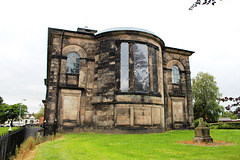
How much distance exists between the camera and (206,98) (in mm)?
40500

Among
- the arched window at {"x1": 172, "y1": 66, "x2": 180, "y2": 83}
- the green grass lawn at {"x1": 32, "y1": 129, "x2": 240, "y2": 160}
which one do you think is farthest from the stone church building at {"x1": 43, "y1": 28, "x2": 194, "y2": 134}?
the green grass lawn at {"x1": 32, "y1": 129, "x2": 240, "y2": 160}

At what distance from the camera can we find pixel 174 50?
20828 mm

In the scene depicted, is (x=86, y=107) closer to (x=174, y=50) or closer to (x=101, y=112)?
(x=101, y=112)

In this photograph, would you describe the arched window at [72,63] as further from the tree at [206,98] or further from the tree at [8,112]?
the tree at [8,112]

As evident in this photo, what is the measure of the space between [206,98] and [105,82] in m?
32.5

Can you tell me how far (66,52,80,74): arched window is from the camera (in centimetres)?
1627

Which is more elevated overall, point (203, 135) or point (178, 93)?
point (178, 93)

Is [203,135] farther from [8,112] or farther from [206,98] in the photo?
[8,112]

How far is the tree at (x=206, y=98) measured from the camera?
1555 inches

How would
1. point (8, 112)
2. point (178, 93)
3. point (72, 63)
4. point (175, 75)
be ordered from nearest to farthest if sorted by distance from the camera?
point (72, 63) → point (178, 93) → point (175, 75) → point (8, 112)

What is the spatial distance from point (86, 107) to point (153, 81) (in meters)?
6.36

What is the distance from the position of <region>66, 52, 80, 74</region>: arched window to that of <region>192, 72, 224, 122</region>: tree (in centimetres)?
3220

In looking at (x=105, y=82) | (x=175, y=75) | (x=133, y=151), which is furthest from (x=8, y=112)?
(x=133, y=151)

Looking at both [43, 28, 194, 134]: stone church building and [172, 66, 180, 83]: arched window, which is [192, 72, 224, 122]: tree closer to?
[172, 66, 180, 83]: arched window
